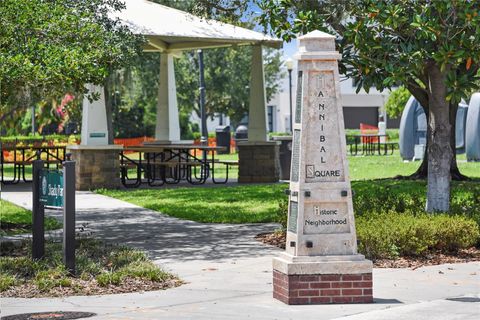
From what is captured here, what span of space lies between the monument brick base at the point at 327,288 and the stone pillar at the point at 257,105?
16.9m

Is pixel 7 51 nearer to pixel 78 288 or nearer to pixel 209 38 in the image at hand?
pixel 78 288

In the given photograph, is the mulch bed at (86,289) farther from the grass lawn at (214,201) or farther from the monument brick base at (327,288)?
the grass lawn at (214,201)

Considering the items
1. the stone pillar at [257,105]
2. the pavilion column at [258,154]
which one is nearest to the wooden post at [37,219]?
the pavilion column at [258,154]

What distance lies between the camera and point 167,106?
96.4ft

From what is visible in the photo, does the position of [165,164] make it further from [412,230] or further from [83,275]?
[83,275]

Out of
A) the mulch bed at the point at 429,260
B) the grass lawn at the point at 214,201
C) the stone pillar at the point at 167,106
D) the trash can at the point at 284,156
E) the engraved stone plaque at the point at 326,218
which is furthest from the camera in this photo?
the stone pillar at the point at 167,106

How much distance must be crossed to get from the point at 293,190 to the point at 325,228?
0.47 metres

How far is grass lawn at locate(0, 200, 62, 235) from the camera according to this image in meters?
15.9

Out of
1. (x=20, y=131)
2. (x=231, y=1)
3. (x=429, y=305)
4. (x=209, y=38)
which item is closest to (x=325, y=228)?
(x=429, y=305)

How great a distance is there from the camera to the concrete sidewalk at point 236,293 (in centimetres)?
922

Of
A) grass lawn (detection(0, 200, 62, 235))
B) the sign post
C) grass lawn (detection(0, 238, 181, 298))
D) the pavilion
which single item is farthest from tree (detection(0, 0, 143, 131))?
the pavilion

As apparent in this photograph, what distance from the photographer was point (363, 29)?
46.0ft

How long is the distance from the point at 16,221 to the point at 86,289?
23.2ft

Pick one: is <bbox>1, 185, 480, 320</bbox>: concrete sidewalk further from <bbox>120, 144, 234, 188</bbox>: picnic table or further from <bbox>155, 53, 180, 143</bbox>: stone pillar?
<bbox>155, 53, 180, 143</bbox>: stone pillar
